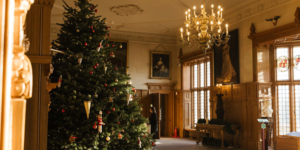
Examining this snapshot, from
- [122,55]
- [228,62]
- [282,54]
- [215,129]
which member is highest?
[122,55]

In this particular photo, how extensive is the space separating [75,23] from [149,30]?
932cm

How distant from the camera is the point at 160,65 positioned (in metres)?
15.2

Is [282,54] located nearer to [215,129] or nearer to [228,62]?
[228,62]

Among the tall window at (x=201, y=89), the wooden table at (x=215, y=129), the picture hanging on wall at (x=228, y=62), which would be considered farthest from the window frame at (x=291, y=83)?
the tall window at (x=201, y=89)

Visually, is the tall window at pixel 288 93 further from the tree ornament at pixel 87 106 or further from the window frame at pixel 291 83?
the tree ornament at pixel 87 106

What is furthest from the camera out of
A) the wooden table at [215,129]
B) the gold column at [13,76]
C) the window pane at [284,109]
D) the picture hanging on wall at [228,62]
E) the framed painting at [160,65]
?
the framed painting at [160,65]

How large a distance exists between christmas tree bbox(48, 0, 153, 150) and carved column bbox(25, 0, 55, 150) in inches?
41.1

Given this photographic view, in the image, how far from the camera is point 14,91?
3.19ft

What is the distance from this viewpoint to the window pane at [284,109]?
32.2ft

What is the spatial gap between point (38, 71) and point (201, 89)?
1078 centimetres

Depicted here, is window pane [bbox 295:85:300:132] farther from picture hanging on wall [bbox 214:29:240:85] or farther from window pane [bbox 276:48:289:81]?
picture hanging on wall [bbox 214:29:240:85]

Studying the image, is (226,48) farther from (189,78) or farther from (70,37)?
(70,37)

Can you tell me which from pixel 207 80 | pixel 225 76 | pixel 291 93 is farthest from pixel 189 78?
pixel 291 93

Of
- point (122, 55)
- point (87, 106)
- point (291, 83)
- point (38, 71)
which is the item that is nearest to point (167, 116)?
point (122, 55)
